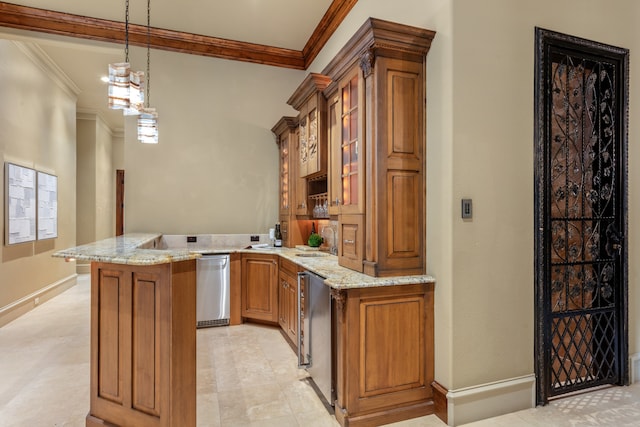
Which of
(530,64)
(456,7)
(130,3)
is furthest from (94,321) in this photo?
(130,3)

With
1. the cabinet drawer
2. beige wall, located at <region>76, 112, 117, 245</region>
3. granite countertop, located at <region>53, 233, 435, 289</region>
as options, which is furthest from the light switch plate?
beige wall, located at <region>76, 112, 117, 245</region>

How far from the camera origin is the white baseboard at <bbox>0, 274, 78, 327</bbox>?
4.28 meters

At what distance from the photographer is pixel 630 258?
2.79m

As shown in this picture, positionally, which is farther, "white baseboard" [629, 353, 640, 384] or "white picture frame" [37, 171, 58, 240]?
"white picture frame" [37, 171, 58, 240]

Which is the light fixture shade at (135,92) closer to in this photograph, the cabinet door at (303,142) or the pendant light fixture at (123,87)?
the pendant light fixture at (123,87)

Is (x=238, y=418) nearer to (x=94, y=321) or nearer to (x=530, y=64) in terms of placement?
(x=94, y=321)

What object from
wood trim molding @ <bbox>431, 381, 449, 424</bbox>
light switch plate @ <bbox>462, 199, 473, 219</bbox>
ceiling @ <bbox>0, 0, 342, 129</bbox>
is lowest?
wood trim molding @ <bbox>431, 381, 449, 424</bbox>

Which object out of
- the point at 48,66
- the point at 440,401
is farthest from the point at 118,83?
the point at 48,66

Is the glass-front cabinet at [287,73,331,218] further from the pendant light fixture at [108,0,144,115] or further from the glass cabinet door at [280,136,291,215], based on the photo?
the pendant light fixture at [108,0,144,115]

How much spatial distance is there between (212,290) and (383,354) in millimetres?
2451

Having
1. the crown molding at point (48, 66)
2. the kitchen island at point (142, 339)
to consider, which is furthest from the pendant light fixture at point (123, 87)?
the crown molding at point (48, 66)

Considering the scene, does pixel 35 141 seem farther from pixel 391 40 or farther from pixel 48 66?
pixel 391 40

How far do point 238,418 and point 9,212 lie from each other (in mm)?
4000

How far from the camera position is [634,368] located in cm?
277
